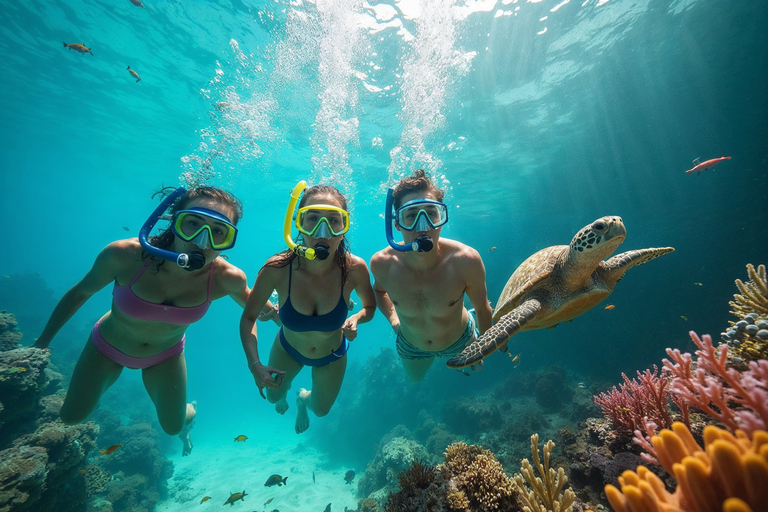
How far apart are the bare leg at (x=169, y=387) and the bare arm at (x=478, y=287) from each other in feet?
14.0

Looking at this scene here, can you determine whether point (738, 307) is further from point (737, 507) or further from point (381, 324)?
point (381, 324)

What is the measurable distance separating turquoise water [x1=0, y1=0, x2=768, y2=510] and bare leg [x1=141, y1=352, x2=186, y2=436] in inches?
502

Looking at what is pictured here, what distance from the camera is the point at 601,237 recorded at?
3203 millimetres

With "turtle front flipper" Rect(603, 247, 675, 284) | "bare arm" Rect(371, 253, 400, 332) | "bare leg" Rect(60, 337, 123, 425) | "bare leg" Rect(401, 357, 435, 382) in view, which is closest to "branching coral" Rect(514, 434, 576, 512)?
"bare arm" Rect(371, 253, 400, 332)

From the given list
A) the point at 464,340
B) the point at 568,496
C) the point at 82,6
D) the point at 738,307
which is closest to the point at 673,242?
the point at 738,307

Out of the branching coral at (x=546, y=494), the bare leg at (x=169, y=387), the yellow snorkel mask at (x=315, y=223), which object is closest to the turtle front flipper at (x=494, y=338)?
the branching coral at (x=546, y=494)

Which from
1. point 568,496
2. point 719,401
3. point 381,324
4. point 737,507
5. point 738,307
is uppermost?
point 381,324

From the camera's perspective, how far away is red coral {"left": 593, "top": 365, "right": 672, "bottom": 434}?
9.05 ft

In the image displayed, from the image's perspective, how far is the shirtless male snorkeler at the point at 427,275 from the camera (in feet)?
11.2

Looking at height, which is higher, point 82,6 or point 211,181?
point 211,181

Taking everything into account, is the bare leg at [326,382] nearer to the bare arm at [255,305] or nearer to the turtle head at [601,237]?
the bare arm at [255,305]

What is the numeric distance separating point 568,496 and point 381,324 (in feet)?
311

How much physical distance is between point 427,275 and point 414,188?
45.7 inches

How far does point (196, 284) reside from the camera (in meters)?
3.46
